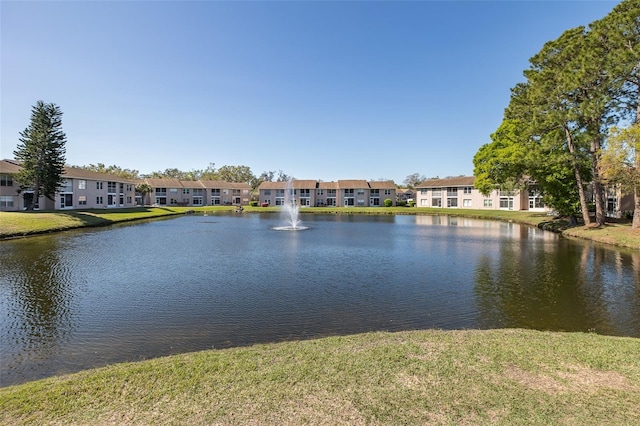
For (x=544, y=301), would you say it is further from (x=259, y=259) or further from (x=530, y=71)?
(x=530, y=71)

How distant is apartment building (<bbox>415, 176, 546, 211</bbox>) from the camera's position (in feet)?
214

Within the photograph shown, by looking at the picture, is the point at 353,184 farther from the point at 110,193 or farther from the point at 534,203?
the point at 110,193

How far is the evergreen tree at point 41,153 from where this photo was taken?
4441 cm

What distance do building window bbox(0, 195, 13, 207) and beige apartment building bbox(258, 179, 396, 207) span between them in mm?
50651

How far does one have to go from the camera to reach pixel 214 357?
687 cm

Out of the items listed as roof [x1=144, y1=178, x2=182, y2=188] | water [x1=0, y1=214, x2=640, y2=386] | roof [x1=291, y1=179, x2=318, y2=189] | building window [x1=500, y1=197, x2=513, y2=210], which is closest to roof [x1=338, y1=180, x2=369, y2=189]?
roof [x1=291, y1=179, x2=318, y2=189]

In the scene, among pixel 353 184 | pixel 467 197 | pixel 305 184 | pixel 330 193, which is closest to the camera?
pixel 467 197

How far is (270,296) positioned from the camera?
12.7 m

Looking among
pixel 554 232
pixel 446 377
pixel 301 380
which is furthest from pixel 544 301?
pixel 554 232

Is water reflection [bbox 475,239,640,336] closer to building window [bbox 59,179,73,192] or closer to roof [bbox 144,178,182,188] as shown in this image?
building window [bbox 59,179,73,192]

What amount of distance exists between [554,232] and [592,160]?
8.10m

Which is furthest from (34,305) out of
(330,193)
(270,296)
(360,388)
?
(330,193)

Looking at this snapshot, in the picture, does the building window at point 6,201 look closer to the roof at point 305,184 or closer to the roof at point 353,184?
the roof at point 305,184

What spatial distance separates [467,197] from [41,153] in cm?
7173
